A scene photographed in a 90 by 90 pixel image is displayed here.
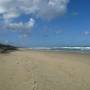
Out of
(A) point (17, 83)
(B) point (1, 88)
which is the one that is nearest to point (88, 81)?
(A) point (17, 83)

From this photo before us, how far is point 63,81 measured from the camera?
12.4 m

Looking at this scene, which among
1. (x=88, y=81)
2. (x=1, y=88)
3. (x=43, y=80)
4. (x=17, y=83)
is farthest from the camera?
(x=88, y=81)

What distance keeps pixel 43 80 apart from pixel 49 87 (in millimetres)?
1436

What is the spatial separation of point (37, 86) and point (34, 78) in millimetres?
1773

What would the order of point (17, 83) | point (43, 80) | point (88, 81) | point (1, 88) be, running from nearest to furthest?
point (1, 88)
point (17, 83)
point (43, 80)
point (88, 81)

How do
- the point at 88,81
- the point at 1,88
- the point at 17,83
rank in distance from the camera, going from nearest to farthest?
the point at 1,88 → the point at 17,83 → the point at 88,81

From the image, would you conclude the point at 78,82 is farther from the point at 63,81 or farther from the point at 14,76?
the point at 14,76

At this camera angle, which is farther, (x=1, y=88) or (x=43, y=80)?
(x=43, y=80)

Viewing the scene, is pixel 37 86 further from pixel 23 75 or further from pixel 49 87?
pixel 23 75

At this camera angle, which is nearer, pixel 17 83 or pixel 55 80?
pixel 17 83

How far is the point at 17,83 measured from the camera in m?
11.4

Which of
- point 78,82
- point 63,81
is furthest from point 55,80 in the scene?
point 78,82

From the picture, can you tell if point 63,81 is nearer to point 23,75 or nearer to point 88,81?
point 88,81

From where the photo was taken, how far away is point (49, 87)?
10.8 meters
